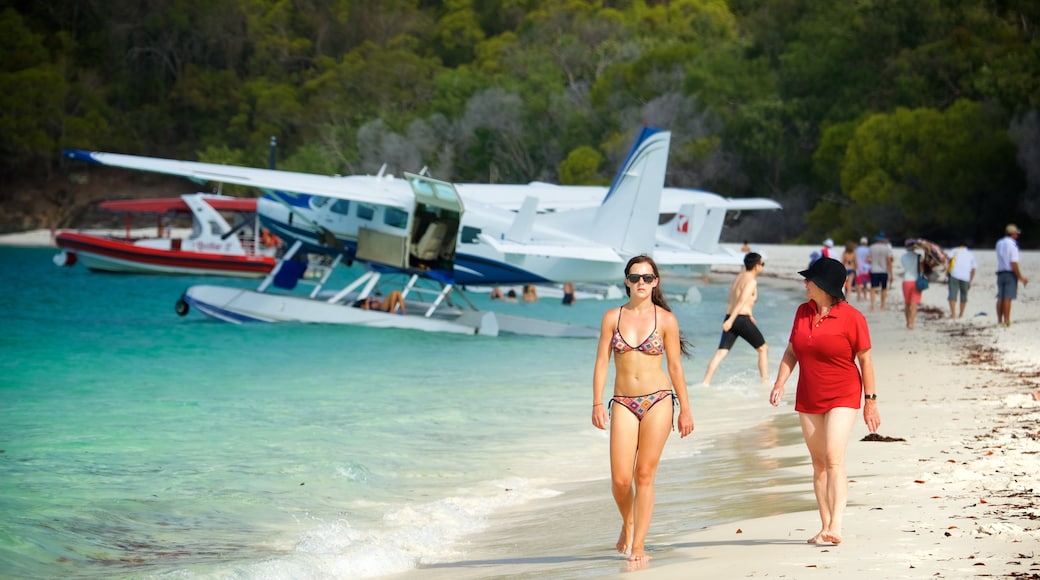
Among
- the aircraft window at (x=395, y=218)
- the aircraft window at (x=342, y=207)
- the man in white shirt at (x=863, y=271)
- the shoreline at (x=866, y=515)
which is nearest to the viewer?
the shoreline at (x=866, y=515)

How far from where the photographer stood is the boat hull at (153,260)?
45.2 metres

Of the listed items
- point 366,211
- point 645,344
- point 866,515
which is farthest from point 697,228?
point 645,344

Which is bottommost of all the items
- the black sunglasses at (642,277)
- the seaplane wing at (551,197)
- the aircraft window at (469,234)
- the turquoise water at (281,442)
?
the turquoise water at (281,442)

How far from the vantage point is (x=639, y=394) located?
607 centimetres

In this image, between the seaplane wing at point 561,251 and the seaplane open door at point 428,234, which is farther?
the seaplane open door at point 428,234

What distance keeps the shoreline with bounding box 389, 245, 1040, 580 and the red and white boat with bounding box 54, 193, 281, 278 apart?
3499 cm

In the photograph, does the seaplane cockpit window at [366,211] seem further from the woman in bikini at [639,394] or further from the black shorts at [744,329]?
the woman in bikini at [639,394]

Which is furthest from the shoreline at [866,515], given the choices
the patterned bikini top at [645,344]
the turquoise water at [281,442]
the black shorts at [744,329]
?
the black shorts at [744,329]

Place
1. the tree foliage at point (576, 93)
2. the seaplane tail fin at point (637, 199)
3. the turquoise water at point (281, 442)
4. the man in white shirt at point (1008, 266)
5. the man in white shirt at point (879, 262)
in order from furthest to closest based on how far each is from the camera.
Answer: the tree foliage at point (576, 93)
the man in white shirt at point (879, 262)
the seaplane tail fin at point (637, 199)
the man in white shirt at point (1008, 266)
the turquoise water at point (281, 442)

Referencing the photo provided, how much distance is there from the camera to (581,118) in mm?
74188

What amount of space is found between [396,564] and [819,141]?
5528cm

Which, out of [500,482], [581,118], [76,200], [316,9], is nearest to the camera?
[500,482]

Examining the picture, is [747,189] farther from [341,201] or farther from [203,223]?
[341,201]

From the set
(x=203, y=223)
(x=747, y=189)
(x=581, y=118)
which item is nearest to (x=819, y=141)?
(x=747, y=189)
